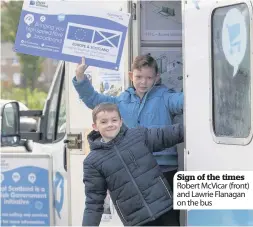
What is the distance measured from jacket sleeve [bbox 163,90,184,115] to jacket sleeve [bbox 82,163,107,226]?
0.71m

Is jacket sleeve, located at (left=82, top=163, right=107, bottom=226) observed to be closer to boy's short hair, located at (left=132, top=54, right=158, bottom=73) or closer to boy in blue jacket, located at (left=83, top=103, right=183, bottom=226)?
boy in blue jacket, located at (left=83, top=103, right=183, bottom=226)

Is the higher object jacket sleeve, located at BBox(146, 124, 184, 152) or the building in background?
the building in background

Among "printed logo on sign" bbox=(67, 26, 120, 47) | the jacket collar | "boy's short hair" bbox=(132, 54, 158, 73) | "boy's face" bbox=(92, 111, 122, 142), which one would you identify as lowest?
"boy's face" bbox=(92, 111, 122, 142)

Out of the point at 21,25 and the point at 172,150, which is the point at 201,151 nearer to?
the point at 172,150

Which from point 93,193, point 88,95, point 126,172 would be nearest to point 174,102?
point 88,95

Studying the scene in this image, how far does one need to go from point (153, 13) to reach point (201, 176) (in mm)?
1523

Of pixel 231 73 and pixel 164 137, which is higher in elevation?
pixel 231 73

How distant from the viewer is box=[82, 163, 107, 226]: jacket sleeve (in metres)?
4.03

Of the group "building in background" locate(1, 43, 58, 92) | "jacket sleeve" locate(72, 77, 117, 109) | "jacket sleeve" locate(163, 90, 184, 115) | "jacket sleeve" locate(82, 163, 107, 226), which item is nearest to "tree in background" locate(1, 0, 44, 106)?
"building in background" locate(1, 43, 58, 92)

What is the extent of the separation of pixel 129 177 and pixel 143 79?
0.71 m

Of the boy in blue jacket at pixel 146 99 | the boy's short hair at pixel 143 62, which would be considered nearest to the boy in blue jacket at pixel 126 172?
the boy in blue jacket at pixel 146 99

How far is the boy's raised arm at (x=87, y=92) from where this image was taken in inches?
176

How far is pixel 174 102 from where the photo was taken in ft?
14.5

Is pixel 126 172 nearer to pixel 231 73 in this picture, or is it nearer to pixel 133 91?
pixel 133 91
